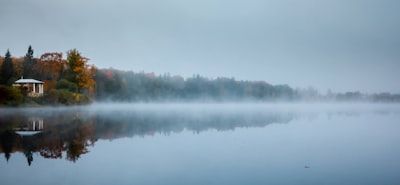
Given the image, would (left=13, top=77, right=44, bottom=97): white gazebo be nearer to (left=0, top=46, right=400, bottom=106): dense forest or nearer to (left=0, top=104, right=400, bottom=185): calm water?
(left=0, top=46, right=400, bottom=106): dense forest

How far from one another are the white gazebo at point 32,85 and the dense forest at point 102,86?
3.25 feet

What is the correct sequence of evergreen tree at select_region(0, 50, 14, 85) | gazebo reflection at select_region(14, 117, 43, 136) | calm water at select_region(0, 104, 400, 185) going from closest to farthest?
calm water at select_region(0, 104, 400, 185)
gazebo reflection at select_region(14, 117, 43, 136)
evergreen tree at select_region(0, 50, 14, 85)

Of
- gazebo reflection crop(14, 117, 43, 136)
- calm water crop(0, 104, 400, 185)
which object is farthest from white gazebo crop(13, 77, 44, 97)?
calm water crop(0, 104, 400, 185)

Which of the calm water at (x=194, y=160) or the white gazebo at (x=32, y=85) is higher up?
the white gazebo at (x=32, y=85)

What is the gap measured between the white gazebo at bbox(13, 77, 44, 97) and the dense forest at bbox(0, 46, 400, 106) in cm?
99

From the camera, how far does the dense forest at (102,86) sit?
148 feet

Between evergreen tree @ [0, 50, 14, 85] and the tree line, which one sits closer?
the tree line

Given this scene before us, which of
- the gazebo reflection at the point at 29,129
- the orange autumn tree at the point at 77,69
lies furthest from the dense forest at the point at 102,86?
the gazebo reflection at the point at 29,129

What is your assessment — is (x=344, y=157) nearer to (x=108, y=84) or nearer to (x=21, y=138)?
(x=21, y=138)

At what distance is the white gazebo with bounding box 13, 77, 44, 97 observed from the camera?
146ft

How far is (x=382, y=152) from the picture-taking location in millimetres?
10508

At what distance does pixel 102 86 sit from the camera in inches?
3044

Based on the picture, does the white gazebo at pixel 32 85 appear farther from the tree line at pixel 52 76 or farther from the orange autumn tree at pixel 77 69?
the orange autumn tree at pixel 77 69

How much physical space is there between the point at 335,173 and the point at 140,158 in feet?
15.4
